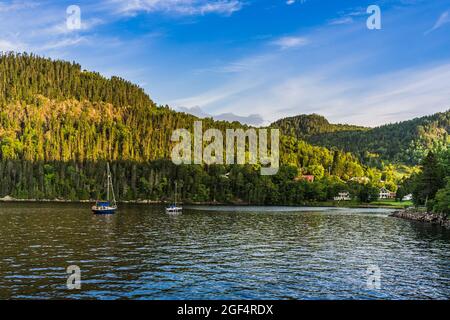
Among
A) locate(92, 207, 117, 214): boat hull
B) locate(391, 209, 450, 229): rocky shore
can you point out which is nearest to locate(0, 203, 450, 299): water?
locate(391, 209, 450, 229): rocky shore

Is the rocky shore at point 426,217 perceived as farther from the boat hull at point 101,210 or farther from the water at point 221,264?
the boat hull at point 101,210

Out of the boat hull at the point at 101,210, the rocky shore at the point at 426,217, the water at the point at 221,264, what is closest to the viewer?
the water at the point at 221,264

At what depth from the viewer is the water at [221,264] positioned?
38719 millimetres

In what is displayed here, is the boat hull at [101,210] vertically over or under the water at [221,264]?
over

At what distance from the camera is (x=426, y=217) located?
121m

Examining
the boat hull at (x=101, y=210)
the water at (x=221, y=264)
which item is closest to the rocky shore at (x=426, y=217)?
the water at (x=221, y=264)

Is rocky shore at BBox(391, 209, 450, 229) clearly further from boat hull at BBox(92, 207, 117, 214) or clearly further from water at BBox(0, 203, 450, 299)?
boat hull at BBox(92, 207, 117, 214)

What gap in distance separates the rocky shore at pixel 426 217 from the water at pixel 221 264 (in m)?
20.5

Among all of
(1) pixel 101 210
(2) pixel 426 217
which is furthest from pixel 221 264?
(1) pixel 101 210

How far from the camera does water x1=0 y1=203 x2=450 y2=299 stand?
38719mm

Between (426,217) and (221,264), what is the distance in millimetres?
88985
